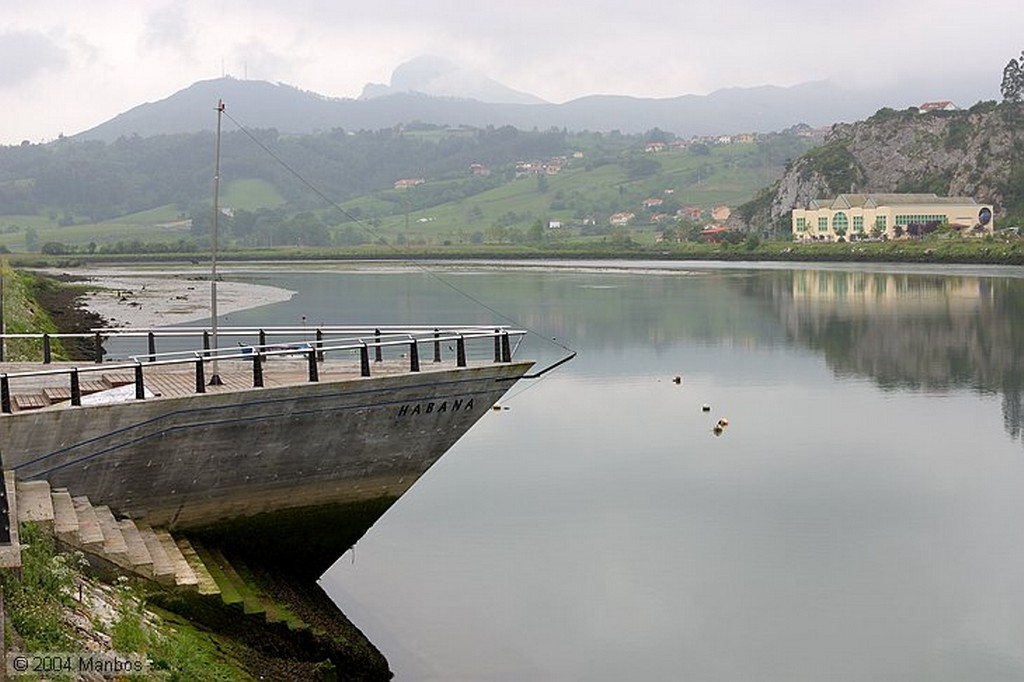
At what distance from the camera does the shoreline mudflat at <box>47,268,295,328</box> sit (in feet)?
219

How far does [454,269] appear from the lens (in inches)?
5428

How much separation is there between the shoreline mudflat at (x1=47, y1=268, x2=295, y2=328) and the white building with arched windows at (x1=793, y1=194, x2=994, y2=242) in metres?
86.7

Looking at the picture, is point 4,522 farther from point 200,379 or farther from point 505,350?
point 505,350

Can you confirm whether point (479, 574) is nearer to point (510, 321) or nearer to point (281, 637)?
point (281, 637)

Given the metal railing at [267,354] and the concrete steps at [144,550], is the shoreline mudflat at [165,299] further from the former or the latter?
the concrete steps at [144,550]

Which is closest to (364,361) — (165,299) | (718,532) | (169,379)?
(169,379)

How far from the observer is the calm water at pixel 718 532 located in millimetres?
17547

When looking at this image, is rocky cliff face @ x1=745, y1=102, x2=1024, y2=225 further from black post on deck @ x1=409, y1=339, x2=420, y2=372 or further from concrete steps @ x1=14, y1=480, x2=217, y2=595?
concrete steps @ x1=14, y1=480, x2=217, y2=595

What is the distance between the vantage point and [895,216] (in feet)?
539

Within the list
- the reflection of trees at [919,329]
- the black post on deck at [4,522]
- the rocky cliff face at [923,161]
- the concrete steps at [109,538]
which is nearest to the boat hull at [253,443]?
the concrete steps at [109,538]

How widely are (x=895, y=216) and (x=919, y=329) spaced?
355 feet

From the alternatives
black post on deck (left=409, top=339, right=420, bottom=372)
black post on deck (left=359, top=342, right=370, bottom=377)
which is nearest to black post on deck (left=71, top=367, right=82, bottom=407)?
black post on deck (left=359, top=342, right=370, bottom=377)

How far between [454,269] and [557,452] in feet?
355

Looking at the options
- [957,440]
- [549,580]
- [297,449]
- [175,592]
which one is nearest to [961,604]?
[549,580]
